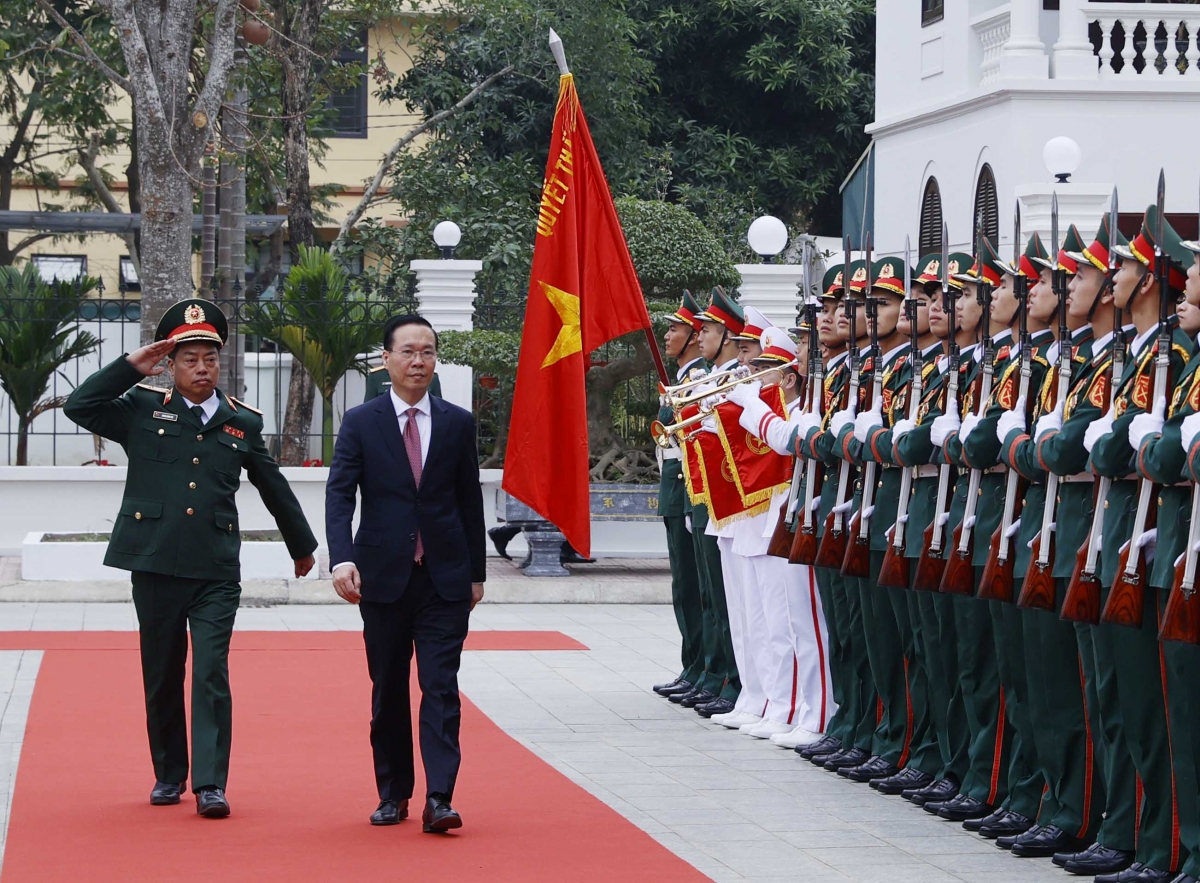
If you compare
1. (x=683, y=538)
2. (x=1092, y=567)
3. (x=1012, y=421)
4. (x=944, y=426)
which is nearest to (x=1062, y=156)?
(x=683, y=538)

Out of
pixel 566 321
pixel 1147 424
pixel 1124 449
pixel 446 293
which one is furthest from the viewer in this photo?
pixel 446 293

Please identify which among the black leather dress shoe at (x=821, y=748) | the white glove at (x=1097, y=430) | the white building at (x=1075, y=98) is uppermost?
the white building at (x=1075, y=98)

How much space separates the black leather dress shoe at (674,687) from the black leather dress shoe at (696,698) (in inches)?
5.6

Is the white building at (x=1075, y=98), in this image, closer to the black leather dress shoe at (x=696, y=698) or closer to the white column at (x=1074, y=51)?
the white column at (x=1074, y=51)

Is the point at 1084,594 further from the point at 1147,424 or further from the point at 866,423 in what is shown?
the point at 866,423

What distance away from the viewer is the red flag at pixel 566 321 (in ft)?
29.0

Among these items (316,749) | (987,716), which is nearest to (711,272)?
(316,749)

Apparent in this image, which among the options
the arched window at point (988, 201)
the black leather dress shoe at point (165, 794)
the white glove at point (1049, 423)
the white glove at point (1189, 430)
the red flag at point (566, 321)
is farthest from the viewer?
the arched window at point (988, 201)

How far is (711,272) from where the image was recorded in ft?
53.1

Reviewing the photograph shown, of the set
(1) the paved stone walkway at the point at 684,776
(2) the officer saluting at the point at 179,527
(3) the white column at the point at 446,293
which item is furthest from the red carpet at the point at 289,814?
(3) the white column at the point at 446,293

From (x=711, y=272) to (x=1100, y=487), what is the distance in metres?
10.2

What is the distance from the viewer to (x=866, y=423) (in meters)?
7.75

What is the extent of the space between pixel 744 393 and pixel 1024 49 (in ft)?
39.1

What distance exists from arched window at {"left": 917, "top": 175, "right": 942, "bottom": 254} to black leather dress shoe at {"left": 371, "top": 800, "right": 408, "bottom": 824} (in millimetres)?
16041
